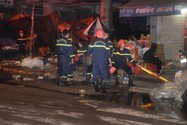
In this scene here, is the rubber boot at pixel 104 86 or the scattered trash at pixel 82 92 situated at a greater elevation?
the rubber boot at pixel 104 86

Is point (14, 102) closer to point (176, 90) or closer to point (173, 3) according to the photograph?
point (176, 90)

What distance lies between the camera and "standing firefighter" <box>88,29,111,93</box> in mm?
12258

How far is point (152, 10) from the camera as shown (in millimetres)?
18078

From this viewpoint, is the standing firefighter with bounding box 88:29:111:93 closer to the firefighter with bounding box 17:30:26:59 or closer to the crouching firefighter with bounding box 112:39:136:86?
the crouching firefighter with bounding box 112:39:136:86

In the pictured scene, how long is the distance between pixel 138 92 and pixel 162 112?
10.4 feet

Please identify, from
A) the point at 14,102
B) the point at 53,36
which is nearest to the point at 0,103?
the point at 14,102

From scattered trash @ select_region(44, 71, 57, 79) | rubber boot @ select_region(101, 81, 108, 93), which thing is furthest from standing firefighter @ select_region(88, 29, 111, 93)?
scattered trash @ select_region(44, 71, 57, 79)

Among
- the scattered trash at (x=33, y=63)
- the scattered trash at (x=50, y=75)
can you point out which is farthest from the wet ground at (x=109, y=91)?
the scattered trash at (x=33, y=63)

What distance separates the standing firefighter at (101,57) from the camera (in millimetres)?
12258

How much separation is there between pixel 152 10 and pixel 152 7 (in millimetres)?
136

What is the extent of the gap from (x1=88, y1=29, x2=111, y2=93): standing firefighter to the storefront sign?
591 centimetres

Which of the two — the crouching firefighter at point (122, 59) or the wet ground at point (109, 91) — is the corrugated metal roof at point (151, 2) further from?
the crouching firefighter at point (122, 59)

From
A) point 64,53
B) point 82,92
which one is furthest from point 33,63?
point 82,92

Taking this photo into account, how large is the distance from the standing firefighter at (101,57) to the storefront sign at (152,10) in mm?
5912
